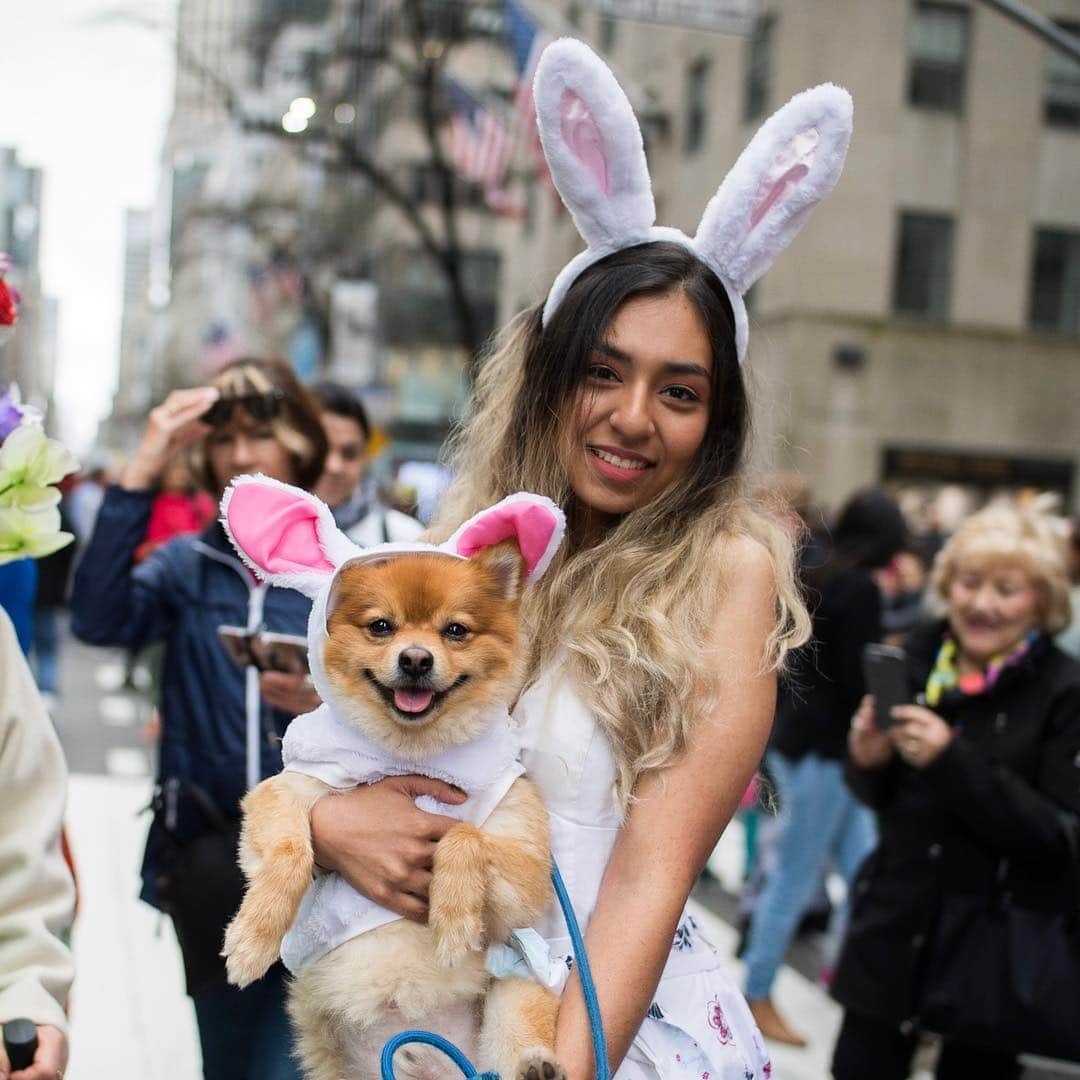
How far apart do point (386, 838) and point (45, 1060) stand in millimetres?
596

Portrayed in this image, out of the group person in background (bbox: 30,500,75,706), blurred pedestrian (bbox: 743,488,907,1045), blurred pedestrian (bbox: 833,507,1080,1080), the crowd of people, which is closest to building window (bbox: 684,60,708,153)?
person in background (bbox: 30,500,75,706)

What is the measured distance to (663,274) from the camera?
226cm

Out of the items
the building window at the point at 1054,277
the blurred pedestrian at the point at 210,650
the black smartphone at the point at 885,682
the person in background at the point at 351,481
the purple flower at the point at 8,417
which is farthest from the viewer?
the building window at the point at 1054,277

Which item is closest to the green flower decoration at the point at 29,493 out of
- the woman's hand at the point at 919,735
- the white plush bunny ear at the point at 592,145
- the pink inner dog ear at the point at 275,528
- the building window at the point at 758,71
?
the pink inner dog ear at the point at 275,528

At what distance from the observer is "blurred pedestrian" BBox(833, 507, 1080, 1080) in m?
3.65

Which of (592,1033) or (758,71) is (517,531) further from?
(758,71)

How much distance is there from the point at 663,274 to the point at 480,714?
30.8 inches

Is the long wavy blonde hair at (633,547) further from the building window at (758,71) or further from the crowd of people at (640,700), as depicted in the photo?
the building window at (758,71)

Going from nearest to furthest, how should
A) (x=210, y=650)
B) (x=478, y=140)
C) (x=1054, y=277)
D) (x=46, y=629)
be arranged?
(x=210, y=650)
(x=46, y=629)
(x=478, y=140)
(x=1054, y=277)

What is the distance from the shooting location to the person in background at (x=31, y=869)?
2.07 m

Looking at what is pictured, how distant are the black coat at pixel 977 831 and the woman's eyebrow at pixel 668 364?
1.92m

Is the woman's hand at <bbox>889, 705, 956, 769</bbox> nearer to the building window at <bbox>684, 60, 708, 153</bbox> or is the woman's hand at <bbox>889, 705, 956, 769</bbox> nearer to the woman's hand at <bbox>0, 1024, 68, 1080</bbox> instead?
the woman's hand at <bbox>0, 1024, 68, 1080</bbox>

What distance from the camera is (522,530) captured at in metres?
2.00

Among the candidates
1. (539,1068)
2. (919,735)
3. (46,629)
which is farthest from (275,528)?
(46,629)
